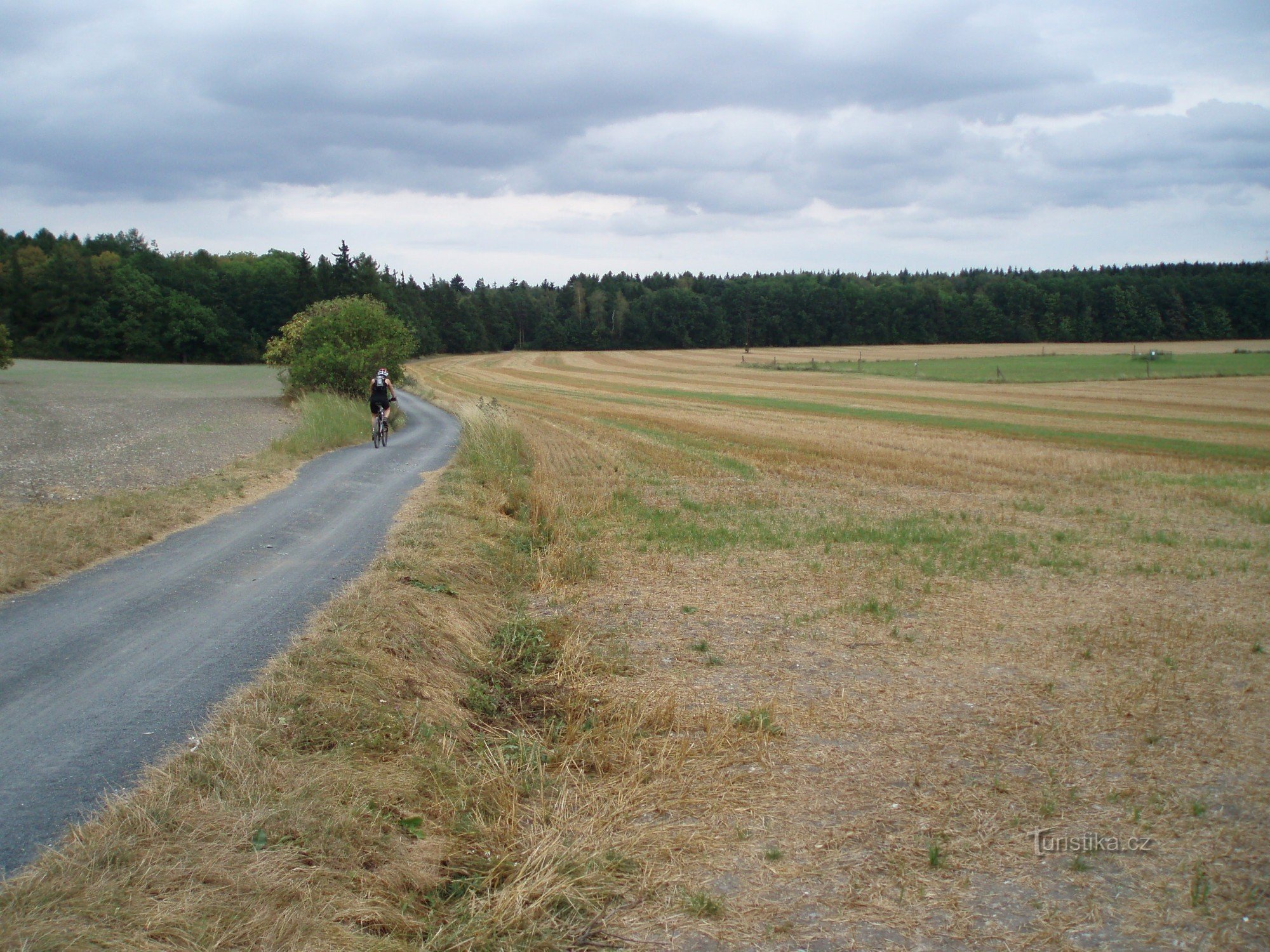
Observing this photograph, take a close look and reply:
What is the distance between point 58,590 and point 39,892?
19.8 feet

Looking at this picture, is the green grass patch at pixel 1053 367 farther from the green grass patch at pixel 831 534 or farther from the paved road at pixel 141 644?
the paved road at pixel 141 644

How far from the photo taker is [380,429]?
24969 mm

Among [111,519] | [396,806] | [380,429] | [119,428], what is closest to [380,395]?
[380,429]

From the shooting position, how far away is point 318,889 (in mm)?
4277

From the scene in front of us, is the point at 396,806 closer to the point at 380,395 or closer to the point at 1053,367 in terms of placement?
the point at 380,395

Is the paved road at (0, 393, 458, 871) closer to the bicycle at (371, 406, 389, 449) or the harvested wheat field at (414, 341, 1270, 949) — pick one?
the harvested wheat field at (414, 341, 1270, 949)

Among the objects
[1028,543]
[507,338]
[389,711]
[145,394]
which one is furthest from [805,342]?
[389,711]

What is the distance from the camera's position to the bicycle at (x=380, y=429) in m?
24.8

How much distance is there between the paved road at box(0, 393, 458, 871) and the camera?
5.16 meters

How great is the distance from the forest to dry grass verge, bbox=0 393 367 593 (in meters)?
60.4

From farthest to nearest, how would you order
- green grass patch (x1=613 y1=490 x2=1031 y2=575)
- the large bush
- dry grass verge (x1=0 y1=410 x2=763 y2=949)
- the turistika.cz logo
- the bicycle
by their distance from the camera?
the large bush
the bicycle
green grass patch (x1=613 y1=490 x2=1031 y2=575)
the turistika.cz logo
dry grass verge (x1=0 y1=410 x2=763 y2=949)

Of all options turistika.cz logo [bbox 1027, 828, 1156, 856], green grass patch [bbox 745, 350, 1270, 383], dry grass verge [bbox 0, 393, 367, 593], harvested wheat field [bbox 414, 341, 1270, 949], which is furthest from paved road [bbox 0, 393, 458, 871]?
green grass patch [bbox 745, 350, 1270, 383]

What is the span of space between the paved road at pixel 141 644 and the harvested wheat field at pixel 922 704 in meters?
2.53

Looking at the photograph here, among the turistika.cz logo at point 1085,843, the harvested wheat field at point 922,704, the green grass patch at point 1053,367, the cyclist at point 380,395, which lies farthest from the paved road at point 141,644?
the green grass patch at point 1053,367
